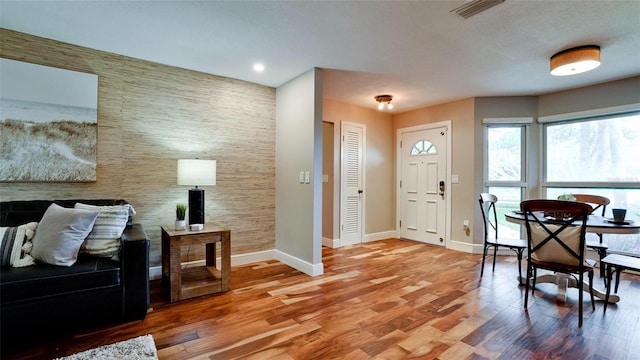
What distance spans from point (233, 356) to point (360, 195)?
3.60 m

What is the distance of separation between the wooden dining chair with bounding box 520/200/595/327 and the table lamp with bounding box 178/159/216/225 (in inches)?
116

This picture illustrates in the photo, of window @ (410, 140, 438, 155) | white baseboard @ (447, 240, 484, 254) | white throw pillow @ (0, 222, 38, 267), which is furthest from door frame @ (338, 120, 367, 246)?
white throw pillow @ (0, 222, 38, 267)

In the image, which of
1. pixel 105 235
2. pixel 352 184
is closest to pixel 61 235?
pixel 105 235

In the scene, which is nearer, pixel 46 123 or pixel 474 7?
pixel 474 7

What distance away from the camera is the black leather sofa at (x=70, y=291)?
6.04ft

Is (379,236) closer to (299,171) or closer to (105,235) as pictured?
(299,171)

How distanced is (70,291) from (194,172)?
1305mm

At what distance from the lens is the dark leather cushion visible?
183 centimetres

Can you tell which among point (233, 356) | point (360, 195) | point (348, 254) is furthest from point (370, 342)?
point (360, 195)

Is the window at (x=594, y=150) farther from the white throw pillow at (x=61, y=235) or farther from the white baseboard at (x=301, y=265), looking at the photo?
the white throw pillow at (x=61, y=235)

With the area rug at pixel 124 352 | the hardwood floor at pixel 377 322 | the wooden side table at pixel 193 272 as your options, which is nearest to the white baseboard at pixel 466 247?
the hardwood floor at pixel 377 322

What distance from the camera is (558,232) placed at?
242 centimetres

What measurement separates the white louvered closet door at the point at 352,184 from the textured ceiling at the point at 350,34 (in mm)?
1380

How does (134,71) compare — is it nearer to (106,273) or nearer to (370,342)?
(106,273)
